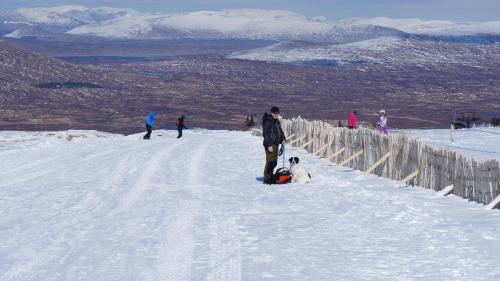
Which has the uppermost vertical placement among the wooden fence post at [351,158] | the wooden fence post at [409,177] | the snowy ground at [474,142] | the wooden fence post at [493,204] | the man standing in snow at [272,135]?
the man standing in snow at [272,135]

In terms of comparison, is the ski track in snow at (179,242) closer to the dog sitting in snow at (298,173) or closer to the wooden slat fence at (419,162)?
the dog sitting in snow at (298,173)

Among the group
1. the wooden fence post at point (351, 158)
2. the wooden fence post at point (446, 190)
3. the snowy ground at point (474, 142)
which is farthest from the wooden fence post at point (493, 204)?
the snowy ground at point (474, 142)

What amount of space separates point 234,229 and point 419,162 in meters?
6.04

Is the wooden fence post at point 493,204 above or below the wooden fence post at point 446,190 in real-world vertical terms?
above

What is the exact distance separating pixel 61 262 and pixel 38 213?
12.0 feet

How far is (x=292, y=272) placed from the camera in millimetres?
8016

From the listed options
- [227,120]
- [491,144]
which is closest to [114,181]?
[491,144]

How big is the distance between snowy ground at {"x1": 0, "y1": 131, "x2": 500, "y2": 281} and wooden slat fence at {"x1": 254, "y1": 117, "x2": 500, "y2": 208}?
1.13 feet

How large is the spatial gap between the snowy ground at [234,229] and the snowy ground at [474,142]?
13559mm

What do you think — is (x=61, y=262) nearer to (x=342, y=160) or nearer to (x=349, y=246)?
(x=349, y=246)

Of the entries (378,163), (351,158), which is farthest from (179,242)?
(351,158)

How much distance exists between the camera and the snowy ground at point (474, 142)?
29.7 meters

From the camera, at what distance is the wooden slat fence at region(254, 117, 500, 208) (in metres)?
12.7

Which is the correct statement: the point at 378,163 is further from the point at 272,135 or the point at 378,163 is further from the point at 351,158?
the point at 272,135
